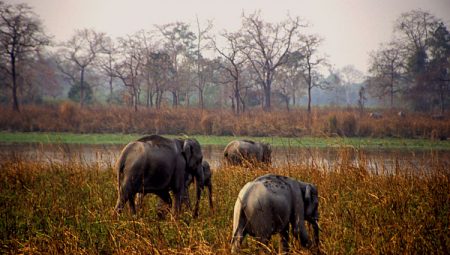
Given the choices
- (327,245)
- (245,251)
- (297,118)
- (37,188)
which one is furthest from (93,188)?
(297,118)

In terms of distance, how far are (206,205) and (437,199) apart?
3823 millimetres

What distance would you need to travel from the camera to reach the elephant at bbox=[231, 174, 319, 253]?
4.61 meters

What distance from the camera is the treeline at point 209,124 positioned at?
87.1ft

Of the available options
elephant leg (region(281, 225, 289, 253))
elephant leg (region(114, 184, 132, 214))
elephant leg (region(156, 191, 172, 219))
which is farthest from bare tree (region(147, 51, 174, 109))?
elephant leg (region(281, 225, 289, 253))

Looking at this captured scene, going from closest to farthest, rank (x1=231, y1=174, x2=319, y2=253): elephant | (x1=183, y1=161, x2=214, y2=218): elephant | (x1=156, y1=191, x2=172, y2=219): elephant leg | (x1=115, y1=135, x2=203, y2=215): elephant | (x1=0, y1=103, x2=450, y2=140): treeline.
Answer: (x1=231, y1=174, x2=319, y2=253): elephant → (x1=115, y1=135, x2=203, y2=215): elephant → (x1=156, y1=191, x2=172, y2=219): elephant leg → (x1=183, y1=161, x2=214, y2=218): elephant → (x1=0, y1=103, x2=450, y2=140): treeline

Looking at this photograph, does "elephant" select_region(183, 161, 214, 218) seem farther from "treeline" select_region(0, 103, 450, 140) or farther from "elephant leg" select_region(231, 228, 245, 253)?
"treeline" select_region(0, 103, 450, 140)

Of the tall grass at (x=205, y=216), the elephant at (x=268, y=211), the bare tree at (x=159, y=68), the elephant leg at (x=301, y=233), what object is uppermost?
the bare tree at (x=159, y=68)

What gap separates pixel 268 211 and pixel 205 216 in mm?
2759

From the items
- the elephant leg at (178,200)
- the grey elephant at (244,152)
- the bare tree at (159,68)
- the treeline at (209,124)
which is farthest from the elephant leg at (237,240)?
the bare tree at (159,68)

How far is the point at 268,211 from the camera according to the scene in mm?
4609

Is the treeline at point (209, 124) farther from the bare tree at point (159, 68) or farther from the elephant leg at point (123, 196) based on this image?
the elephant leg at point (123, 196)

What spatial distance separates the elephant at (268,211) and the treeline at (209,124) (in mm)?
20925

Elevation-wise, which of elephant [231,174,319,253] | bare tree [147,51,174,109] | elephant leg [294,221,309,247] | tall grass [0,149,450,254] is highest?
bare tree [147,51,174,109]

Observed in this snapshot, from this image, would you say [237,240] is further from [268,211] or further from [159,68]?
[159,68]
